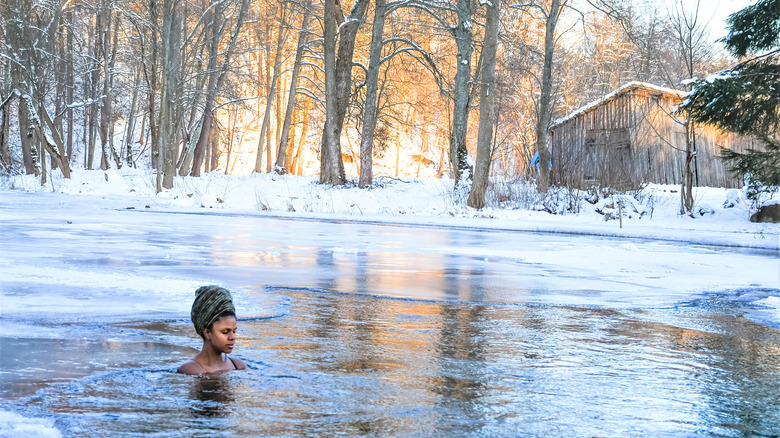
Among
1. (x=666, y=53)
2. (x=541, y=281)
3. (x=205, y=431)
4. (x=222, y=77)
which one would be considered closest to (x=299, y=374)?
(x=205, y=431)

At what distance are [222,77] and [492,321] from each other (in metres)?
30.5

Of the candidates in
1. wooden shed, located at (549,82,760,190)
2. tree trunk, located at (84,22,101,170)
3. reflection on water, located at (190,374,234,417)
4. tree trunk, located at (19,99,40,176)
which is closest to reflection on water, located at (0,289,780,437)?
reflection on water, located at (190,374,234,417)

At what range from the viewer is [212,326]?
4.26 meters

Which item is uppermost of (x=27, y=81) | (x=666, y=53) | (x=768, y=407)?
(x=666, y=53)

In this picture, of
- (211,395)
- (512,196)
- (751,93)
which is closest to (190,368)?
(211,395)

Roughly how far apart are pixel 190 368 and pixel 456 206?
20.0 metres

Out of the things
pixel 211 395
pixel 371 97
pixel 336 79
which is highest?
pixel 336 79

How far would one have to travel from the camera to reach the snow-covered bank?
60.4 feet

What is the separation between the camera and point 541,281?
895 cm

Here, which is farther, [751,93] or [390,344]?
[751,93]

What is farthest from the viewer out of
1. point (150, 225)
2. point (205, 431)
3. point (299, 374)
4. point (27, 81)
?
point (27, 81)

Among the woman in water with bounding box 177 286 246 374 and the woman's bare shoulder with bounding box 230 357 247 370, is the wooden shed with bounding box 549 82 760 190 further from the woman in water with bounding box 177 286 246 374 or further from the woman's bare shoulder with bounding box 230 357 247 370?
the woman in water with bounding box 177 286 246 374

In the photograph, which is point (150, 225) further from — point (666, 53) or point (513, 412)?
point (666, 53)

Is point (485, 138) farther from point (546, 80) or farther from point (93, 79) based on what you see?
point (93, 79)
